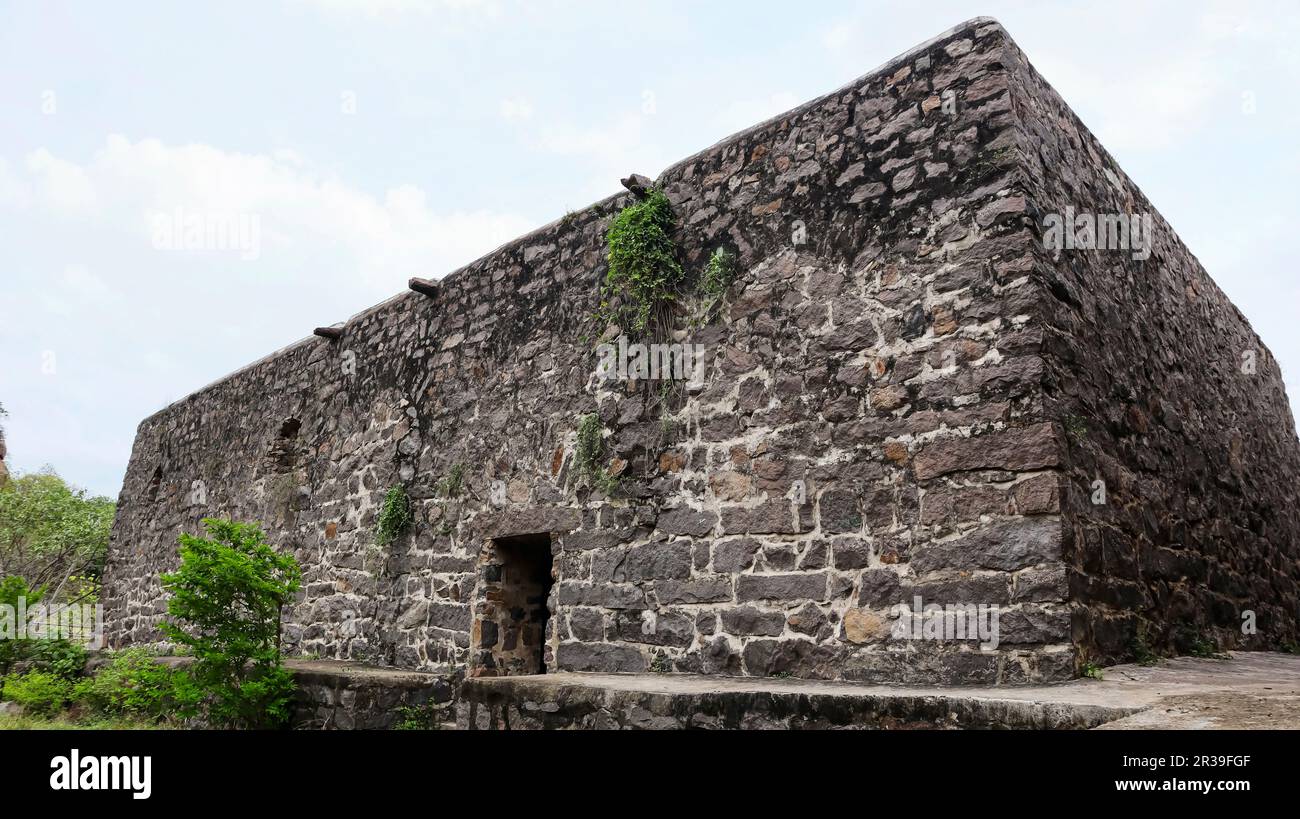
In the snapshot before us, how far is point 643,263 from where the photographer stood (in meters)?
6.44

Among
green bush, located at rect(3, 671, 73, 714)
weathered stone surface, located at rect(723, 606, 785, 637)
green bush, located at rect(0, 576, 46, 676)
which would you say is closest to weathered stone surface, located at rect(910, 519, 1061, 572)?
weathered stone surface, located at rect(723, 606, 785, 637)

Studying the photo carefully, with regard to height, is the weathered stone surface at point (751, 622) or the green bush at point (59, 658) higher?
the weathered stone surface at point (751, 622)

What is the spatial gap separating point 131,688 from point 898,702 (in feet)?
20.9

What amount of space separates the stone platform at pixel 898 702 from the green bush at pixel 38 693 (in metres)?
4.29

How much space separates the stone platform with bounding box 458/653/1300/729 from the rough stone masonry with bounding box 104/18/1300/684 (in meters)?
0.29

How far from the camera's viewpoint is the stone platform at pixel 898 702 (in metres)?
3.14

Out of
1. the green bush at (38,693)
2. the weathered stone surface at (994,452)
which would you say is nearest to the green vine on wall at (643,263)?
the weathered stone surface at (994,452)

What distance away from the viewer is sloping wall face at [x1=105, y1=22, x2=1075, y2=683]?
460cm

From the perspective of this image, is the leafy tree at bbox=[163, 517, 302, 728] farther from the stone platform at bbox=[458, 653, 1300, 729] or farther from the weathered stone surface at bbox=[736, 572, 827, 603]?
the weathered stone surface at bbox=[736, 572, 827, 603]

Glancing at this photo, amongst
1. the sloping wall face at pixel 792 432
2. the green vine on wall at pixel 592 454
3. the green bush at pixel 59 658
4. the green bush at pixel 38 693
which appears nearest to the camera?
the sloping wall face at pixel 792 432

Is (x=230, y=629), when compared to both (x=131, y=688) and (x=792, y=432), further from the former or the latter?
(x=792, y=432)

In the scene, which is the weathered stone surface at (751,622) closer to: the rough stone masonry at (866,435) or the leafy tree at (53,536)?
the rough stone masonry at (866,435)

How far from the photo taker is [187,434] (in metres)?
12.6

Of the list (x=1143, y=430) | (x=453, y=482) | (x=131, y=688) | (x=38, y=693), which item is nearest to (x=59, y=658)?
(x=38, y=693)
